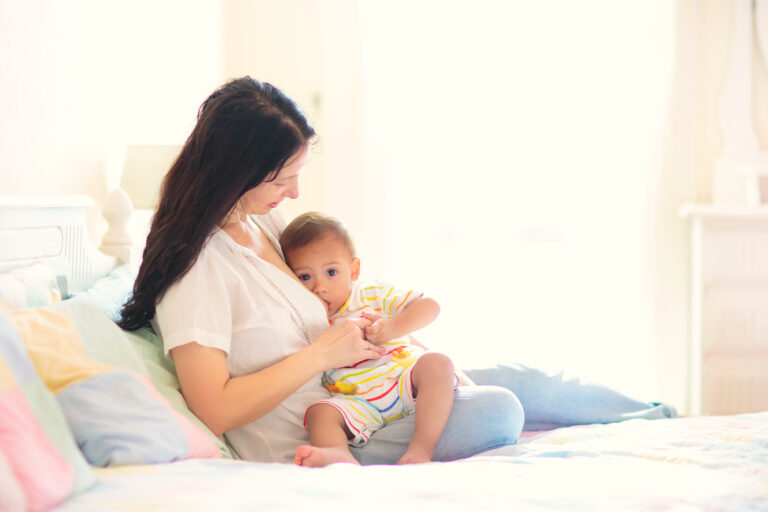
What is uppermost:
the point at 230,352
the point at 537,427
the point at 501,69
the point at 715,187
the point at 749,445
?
the point at 501,69

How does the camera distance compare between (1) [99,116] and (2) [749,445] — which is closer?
(2) [749,445]

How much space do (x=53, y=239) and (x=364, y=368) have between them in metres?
0.74

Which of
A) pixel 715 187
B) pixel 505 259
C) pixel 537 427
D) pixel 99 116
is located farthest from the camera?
pixel 505 259

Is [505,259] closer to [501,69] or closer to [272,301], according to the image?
[501,69]

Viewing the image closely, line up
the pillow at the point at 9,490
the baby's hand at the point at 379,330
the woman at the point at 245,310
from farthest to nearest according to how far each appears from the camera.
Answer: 1. the baby's hand at the point at 379,330
2. the woman at the point at 245,310
3. the pillow at the point at 9,490

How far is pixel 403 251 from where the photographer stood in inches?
135

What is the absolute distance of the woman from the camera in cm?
128

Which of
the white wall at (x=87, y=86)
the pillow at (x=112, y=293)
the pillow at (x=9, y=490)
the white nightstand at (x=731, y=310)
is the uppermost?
the white wall at (x=87, y=86)

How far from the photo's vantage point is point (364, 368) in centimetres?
150

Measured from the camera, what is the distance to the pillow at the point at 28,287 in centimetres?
121

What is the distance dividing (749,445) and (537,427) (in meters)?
0.52

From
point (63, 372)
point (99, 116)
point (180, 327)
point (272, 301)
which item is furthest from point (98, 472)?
point (99, 116)

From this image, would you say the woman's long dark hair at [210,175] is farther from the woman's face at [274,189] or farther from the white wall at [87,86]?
the white wall at [87,86]

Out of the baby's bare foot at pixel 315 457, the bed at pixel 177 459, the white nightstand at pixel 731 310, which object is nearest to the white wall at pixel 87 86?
the bed at pixel 177 459
